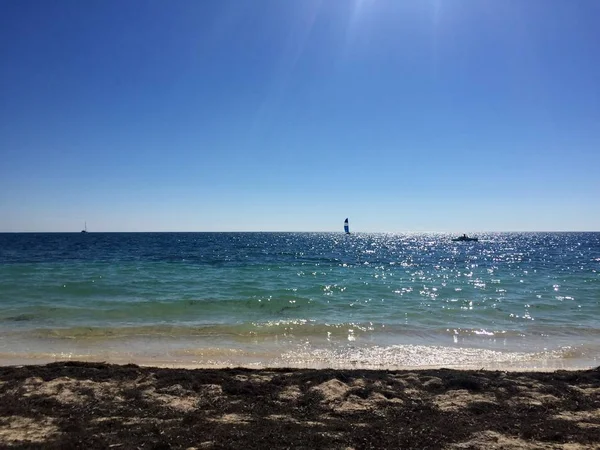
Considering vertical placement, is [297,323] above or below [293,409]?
below

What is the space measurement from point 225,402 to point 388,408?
2348 mm

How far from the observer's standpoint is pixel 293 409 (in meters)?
5.87

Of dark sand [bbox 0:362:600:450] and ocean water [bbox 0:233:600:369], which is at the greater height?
dark sand [bbox 0:362:600:450]

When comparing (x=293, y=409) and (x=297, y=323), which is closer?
(x=293, y=409)

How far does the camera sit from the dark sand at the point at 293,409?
15.9 feet

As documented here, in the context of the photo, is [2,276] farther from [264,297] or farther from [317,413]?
[317,413]

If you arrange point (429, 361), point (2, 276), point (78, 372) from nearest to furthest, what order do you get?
point (78, 372)
point (429, 361)
point (2, 276)

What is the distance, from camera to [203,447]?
4.62m

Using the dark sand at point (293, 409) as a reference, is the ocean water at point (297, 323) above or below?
below

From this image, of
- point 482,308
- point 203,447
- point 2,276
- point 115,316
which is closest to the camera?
point 203,447

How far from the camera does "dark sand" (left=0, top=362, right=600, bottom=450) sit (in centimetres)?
485

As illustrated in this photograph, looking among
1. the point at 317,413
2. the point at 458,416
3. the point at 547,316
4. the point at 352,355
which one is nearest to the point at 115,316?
the point at 352,355

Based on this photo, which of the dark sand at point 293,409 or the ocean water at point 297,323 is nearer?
the dark sand at point 293,409

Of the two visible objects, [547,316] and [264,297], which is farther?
[264,297]
